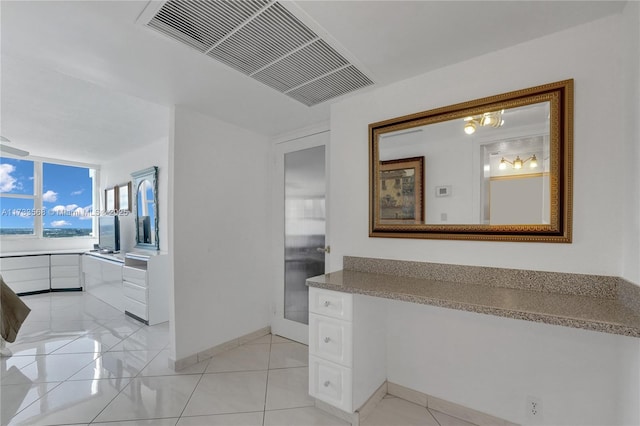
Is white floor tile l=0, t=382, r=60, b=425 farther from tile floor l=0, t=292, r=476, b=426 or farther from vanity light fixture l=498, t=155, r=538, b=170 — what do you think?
vanity light fixture l=498, t=155, r=538, b=170

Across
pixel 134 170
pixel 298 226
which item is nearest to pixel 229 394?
pixel 298 226

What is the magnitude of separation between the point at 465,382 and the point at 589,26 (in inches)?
82.9

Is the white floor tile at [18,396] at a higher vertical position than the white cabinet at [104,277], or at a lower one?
lower

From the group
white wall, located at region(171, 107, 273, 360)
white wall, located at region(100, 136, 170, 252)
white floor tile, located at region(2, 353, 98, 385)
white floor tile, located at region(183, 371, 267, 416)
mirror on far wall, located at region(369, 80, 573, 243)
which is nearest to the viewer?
mirror on far wall, located at region(369, 80, 573, 243)

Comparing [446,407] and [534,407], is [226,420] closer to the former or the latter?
[446,407]

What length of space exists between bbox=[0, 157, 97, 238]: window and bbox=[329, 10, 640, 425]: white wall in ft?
21.2

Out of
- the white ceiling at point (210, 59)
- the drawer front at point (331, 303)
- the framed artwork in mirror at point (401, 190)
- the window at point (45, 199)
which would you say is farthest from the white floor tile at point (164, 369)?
the window at point (45, 199)

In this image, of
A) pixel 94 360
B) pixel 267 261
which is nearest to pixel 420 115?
pixel 267 261

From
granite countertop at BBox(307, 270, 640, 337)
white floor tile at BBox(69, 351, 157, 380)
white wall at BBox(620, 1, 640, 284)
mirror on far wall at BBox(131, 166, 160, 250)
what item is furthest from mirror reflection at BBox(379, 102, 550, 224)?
mirror on far wall at BBox(131, 166, 160, 250)

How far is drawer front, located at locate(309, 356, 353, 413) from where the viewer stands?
172 cm

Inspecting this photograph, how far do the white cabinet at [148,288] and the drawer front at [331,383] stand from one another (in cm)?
255

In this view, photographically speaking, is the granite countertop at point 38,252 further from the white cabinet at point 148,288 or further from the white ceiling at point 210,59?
the white ceiling at point 210,59

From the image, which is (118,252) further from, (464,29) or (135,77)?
(464,29)

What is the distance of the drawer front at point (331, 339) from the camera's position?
171cm
